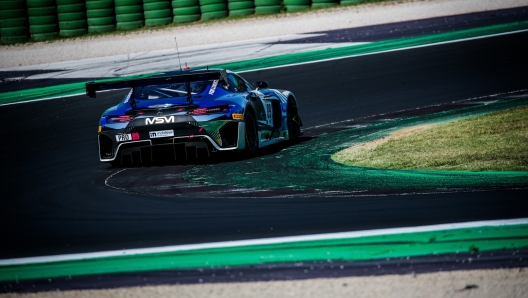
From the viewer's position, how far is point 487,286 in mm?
4684

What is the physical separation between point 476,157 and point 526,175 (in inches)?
50.5

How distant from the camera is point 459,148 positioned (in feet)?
33.3

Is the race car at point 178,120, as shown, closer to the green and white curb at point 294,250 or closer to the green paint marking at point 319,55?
the green and white curb at point 294,250

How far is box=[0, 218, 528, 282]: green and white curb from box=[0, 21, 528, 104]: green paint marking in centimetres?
1300

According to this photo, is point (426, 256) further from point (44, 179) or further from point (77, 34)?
point (77, 34)

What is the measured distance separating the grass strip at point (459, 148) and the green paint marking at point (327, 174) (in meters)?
0.27

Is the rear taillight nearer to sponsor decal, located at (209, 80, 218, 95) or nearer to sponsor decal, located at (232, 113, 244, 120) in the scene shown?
sponsor decal, located at (209, 80, 218, 95)

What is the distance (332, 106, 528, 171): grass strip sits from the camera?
9195mm

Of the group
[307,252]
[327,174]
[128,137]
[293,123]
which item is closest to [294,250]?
[307,252]

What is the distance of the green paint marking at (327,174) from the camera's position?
26.8ft

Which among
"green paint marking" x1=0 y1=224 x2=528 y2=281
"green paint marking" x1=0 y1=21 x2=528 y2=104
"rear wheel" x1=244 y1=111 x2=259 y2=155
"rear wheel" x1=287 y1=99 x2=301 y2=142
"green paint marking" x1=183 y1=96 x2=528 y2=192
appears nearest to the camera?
"green paint marking" x1=0 y1=224 x2=528 y2=281

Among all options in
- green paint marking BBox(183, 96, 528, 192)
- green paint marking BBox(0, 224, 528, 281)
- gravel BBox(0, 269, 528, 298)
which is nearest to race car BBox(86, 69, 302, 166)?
green paint marking BBox(183, 96, 528, 192)

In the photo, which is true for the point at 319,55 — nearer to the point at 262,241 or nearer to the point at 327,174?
the point at 327,174

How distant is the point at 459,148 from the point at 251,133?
274 cm
